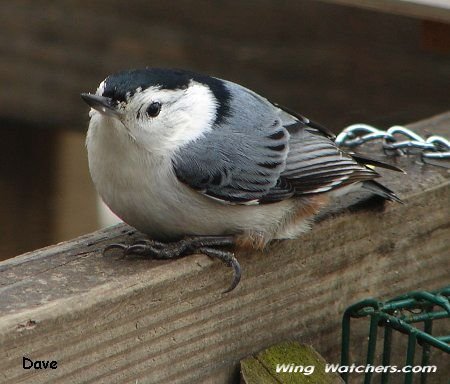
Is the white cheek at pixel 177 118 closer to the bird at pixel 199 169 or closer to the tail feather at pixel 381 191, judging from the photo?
the bird at pixel 199 169

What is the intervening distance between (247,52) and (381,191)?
901 mm

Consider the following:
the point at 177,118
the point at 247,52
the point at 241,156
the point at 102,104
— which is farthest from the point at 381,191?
the point at 247,52

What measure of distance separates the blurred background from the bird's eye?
2.78 ft

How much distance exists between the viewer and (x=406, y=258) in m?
2.36

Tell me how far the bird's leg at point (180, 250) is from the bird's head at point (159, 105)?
0.78ft

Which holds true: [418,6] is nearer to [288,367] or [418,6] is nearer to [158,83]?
[158,83]

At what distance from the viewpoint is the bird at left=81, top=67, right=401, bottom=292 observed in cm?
220

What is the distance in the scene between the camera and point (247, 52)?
3.10 m

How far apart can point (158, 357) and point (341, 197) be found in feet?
2.53

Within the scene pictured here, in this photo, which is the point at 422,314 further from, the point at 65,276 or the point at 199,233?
the point at 65,276

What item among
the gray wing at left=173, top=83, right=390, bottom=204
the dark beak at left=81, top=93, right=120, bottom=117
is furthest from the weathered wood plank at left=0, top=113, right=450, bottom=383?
the dark beak at left=81, top=93, right=120, bottom=117

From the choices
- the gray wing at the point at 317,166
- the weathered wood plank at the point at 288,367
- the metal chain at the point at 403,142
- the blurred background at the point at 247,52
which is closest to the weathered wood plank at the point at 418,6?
the blurred background at the point at 247,52

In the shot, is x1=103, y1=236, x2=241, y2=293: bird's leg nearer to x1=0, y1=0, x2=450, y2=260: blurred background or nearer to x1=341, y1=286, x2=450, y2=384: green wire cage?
x1=341, y1=286, x2=450, y2=384: green wire cage

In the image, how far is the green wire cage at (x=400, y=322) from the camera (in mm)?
2025
